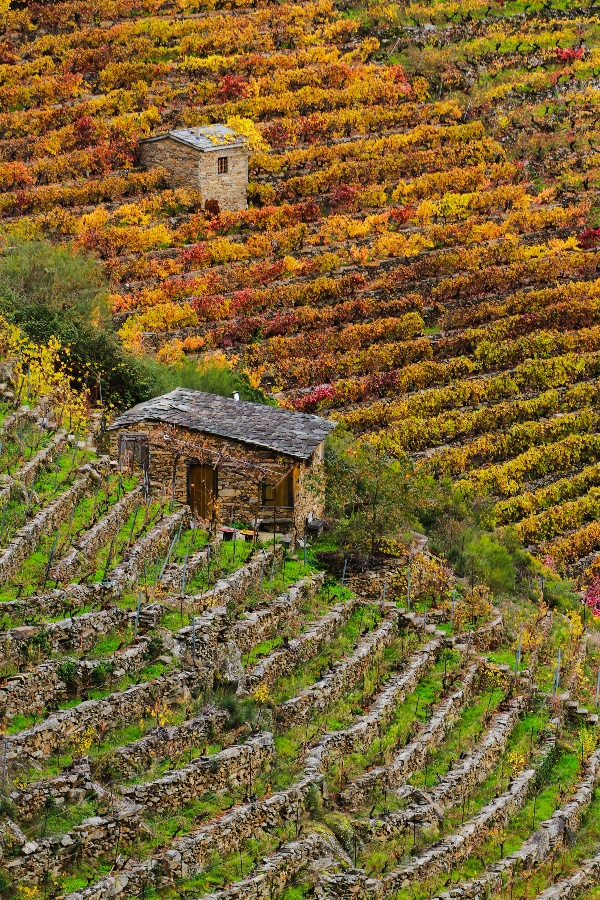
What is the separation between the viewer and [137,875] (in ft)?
79.0

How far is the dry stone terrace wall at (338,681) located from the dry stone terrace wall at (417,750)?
123cm

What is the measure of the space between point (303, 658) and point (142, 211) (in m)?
20.2

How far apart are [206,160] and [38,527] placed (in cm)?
2152

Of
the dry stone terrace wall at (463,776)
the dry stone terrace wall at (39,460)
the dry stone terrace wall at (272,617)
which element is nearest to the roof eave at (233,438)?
the dry stone terrace wall at (39,460)

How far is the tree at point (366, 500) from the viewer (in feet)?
112

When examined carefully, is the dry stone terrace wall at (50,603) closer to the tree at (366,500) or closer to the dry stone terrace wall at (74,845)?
the dry stone terrace wall at (74,845)

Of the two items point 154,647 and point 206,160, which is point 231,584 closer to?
point 154,647

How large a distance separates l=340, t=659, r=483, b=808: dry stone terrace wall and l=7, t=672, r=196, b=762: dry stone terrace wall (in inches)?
101

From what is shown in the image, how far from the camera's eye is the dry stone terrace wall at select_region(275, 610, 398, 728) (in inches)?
1129

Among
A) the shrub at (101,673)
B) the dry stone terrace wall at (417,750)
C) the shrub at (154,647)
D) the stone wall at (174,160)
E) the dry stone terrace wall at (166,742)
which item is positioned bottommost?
the dry stone terrace wall at (417,750)

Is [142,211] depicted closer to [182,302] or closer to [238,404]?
[182,302]

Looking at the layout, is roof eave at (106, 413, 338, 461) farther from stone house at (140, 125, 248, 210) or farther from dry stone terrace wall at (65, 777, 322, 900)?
stone house at (140, 125, 248, 210)

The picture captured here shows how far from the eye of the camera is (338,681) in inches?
1174

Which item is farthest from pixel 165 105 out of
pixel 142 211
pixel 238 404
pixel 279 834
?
pixel 279 834
